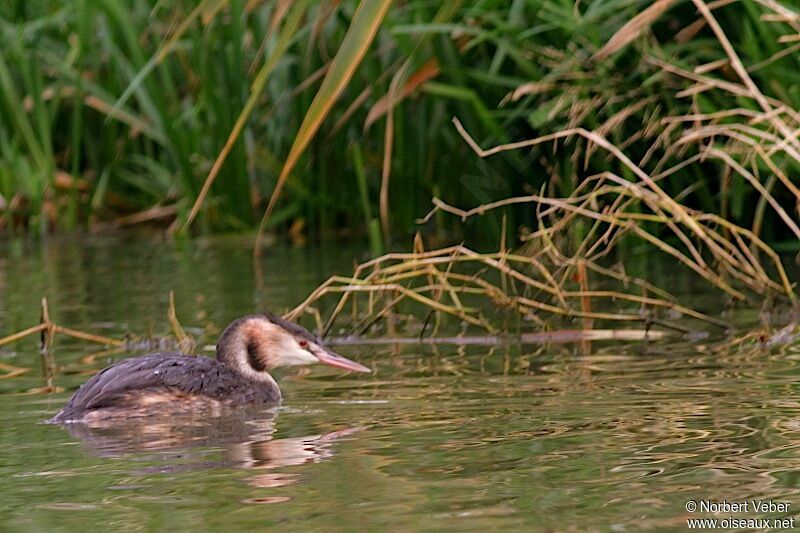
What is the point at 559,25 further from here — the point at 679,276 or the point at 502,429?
the point at 502,429

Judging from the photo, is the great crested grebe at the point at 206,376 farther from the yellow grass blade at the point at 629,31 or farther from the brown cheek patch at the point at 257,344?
the yellow grass blade at the point at 629,31

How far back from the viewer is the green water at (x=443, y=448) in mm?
4223

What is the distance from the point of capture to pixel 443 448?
16.5 feet

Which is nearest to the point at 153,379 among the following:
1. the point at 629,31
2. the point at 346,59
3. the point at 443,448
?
the point at 443,448

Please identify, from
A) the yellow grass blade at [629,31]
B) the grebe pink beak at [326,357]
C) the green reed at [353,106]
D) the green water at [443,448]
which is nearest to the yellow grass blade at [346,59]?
the green reed at [353,106]

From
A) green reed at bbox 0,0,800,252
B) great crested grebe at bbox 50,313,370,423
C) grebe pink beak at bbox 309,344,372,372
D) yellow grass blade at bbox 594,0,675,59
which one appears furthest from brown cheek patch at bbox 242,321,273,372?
yellow grass blade at bbox 594,0,675,59

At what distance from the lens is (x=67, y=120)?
47.9ft

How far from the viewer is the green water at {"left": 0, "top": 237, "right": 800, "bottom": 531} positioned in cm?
422

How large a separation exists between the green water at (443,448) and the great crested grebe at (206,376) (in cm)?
11

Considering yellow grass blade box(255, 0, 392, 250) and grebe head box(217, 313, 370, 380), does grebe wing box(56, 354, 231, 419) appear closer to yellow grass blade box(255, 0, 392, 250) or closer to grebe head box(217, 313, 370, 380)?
grebe head box(217, 313, 370, 380)

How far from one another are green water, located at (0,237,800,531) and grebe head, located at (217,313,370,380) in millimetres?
130

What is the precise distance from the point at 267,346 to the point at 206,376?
1.64 ft

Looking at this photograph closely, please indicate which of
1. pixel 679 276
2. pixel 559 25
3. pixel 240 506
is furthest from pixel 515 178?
pixel 240 506

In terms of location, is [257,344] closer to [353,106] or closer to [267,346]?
[267,346]
